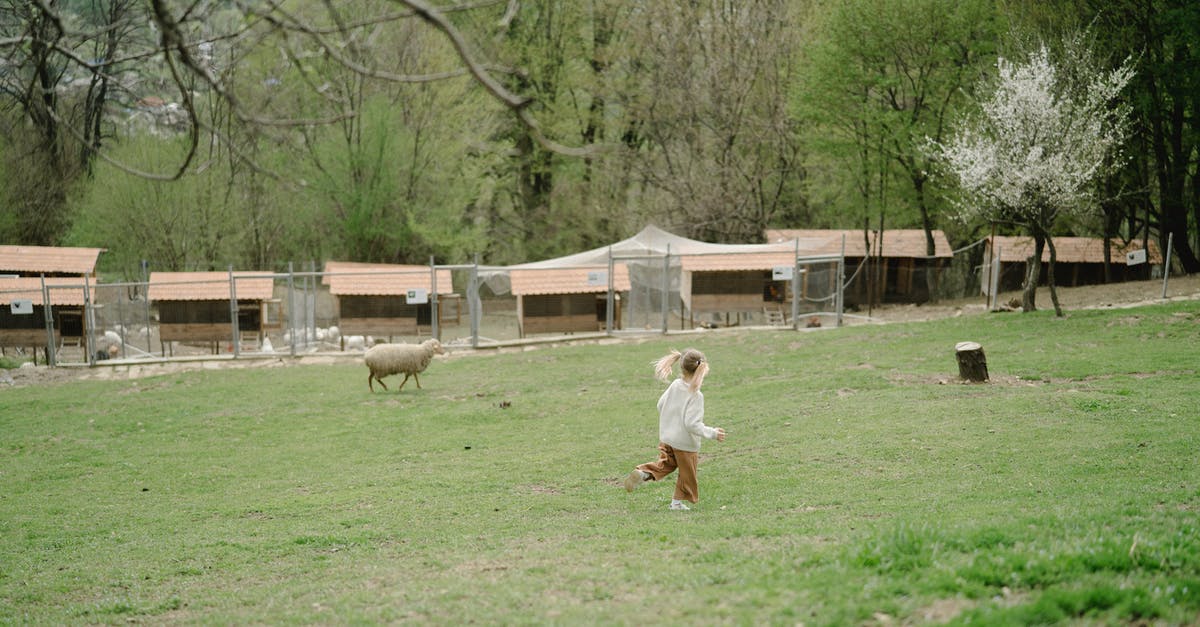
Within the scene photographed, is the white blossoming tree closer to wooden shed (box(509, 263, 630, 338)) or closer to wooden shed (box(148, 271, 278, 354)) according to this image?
wooden shed (box(509, 263, 630, 338))

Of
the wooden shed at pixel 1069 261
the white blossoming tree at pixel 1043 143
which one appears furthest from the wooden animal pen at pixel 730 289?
the wooden shed at pixel 1069 261

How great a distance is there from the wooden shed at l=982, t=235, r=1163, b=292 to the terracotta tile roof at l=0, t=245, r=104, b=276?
34.1m

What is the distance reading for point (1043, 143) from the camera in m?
23.8

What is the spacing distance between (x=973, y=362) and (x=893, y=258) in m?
21.2

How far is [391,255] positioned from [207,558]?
116 feet

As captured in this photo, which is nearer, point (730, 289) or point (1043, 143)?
→ point (1043, 143)

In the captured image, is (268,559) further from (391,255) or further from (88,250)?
(391,255)

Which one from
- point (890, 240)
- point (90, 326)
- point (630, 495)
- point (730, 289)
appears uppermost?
point (890, 240)

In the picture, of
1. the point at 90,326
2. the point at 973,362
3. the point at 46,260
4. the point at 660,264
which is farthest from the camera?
the point at 46,260

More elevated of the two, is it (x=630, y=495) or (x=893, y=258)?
(x=893, y=258)

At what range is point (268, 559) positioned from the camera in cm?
885

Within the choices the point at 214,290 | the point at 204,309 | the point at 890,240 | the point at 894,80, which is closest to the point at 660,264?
the point at 894,80

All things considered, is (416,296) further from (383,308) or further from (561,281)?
(561,281)

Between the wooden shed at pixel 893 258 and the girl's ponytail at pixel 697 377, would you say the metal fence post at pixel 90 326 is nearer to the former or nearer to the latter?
the girl's ponytail at pixel 697 377
